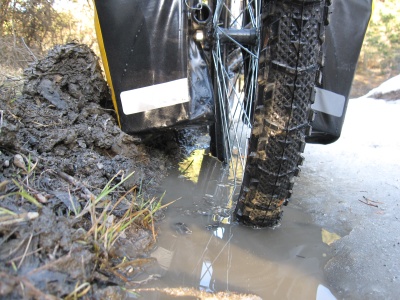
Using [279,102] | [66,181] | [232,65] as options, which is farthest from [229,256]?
[232,65]

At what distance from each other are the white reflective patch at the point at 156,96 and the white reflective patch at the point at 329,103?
709 millimetres

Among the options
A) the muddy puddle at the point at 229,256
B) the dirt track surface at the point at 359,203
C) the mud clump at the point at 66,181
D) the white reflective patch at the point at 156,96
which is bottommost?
the dirt track surface at the point at 359,203

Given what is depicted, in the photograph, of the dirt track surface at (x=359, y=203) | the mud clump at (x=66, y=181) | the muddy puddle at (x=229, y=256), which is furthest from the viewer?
the dirt track surface at (x=359, y=203)

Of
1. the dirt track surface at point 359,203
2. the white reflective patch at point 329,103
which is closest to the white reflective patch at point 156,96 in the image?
the white reflective patch at point 329,103

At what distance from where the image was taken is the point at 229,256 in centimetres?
147

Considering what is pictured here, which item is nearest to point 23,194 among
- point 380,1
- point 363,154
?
point 363,154

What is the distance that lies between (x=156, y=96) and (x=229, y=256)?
92 cm

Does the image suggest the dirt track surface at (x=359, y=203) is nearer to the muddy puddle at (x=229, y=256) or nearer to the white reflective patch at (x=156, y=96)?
the muddy puddle at (x=229, y=256)

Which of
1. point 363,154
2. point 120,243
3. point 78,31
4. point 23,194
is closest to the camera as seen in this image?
point 23,194

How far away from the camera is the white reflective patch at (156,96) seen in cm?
189

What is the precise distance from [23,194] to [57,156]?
604 mm

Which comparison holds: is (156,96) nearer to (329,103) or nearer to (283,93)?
(283,93)

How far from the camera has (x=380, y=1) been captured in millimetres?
8219

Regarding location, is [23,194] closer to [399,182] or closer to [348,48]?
[348,48]
